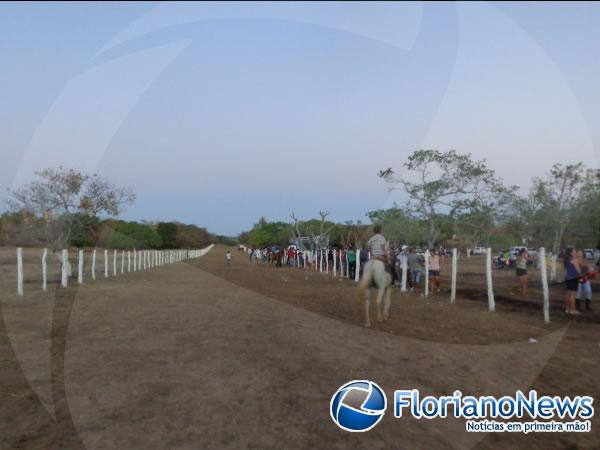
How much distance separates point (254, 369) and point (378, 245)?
14.0 ft

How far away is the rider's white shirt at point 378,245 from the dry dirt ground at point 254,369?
1.41 metres

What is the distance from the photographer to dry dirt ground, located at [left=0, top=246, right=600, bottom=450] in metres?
4.46

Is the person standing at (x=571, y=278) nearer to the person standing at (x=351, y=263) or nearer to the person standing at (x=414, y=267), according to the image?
the person standing at (x=414, y=267)

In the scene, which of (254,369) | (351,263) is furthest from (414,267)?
(254,369)

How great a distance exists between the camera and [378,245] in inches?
377

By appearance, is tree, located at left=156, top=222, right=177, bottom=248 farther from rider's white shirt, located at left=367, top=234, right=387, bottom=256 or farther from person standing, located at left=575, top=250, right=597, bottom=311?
rider's white shirt, located at left=367, top=234, right=387, bottom=256

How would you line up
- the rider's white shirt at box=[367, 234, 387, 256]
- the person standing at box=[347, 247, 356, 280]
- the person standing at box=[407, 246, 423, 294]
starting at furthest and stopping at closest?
the person standing at box=[347, 247, 356, 280], the person standing at box=[407, 246, 423, 294], the rider's white shirt at box=[367, 234, 387, 256]

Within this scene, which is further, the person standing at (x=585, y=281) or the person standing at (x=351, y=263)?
the person standing at (x=351, y=263)

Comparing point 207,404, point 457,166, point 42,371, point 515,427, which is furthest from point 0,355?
point 457,166

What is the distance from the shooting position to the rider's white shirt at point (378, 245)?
958cm

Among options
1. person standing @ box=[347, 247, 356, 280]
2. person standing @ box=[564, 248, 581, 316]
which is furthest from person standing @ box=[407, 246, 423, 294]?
person standing @ box=[347, 247, 356, 280]

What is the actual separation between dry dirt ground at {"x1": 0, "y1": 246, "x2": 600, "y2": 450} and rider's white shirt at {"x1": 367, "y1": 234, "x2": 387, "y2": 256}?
1408mm

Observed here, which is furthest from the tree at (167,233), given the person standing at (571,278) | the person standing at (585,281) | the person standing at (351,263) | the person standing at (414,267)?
the person standing at (571,278)

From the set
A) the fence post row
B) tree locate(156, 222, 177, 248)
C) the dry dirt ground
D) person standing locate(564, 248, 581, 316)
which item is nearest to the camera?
the dry dirt ground
